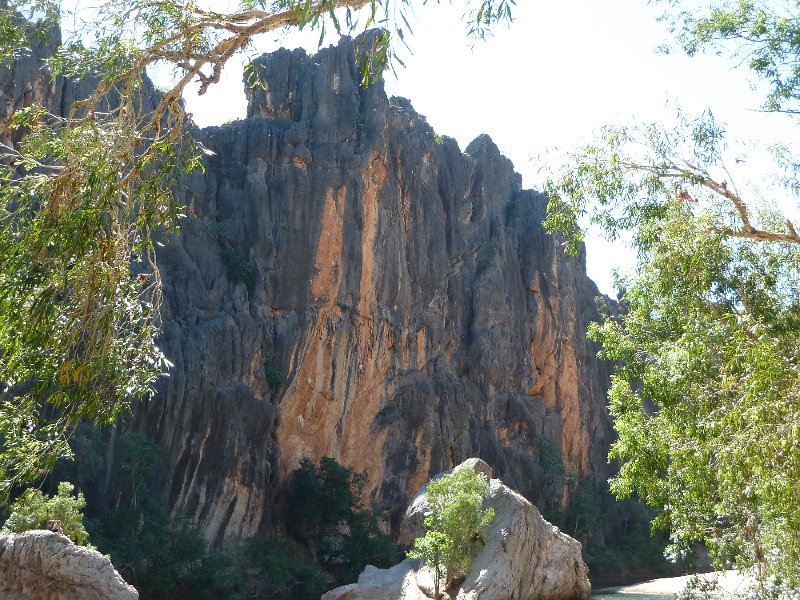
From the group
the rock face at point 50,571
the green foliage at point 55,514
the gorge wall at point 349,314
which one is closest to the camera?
the rock face at point 50,571

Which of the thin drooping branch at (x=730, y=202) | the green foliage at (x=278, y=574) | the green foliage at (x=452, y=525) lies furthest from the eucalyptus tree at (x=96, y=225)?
the green foliage at (x=278, y=574)

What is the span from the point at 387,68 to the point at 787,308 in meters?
5.85

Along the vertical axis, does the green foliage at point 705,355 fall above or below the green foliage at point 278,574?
above

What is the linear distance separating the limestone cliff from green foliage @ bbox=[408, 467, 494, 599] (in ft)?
38.7

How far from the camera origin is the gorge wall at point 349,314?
111 ft

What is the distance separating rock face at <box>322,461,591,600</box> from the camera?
2334 centimetres

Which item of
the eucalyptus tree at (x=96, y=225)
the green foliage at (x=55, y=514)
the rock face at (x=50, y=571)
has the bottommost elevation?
the rock face at (x=50, y=571)

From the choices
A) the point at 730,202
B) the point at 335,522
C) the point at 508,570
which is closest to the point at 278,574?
the point at 335,522

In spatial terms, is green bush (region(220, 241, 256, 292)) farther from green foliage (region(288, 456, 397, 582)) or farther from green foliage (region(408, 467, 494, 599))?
green foliage (region(408, 467, 494, 599))

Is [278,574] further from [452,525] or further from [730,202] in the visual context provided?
[730,202]

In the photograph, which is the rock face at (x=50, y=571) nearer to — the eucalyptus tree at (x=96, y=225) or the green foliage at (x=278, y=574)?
the eucalyptus tree at (x=96, y=225)

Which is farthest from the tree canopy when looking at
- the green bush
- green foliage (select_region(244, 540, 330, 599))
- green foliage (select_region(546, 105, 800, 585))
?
the green bush

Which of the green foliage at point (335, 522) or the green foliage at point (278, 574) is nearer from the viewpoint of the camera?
the green foliage at point (278, 574)

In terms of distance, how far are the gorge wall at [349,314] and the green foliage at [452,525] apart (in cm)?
1177
